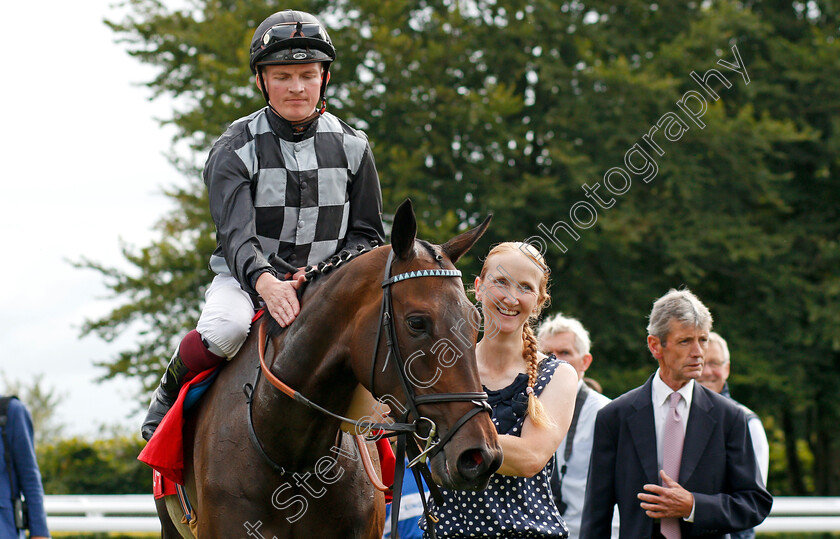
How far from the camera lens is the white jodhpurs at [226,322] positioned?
3.65 m

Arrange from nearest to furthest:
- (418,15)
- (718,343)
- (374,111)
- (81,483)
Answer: (718,343), (81,483), (374,111), (418,15)

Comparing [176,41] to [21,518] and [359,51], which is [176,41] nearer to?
[359,51]

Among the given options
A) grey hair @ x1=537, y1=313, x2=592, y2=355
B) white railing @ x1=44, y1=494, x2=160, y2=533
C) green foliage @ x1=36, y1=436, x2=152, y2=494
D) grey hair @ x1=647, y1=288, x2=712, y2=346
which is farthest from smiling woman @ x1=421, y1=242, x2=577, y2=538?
green foliage @ x1=36, y1=436, x2=152, y2=494

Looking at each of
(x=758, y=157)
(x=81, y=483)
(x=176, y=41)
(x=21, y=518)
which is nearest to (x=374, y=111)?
(x=176, y=41)

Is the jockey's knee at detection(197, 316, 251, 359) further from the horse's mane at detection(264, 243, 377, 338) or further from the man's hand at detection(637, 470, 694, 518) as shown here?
the man's hand at detection(637, 470, 694, 518)

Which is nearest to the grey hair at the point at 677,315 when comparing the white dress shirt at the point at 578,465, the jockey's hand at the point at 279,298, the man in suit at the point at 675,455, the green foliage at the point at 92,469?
the man in suit at the point at 675,455


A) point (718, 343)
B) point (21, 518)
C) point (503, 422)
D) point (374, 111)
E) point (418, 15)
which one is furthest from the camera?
point (418, 15)

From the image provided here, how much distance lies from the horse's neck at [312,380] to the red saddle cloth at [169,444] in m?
0.48

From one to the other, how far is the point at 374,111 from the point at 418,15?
7.74 ft

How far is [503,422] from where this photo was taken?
3402 millimetres

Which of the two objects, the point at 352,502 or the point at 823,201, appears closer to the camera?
the point at 352,502

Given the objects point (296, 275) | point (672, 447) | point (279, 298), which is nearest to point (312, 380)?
point (279, 298)

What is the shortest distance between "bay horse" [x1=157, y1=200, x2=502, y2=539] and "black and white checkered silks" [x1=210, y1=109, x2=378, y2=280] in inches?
17.1

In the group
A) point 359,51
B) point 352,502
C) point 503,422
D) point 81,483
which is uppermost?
point 359,51
